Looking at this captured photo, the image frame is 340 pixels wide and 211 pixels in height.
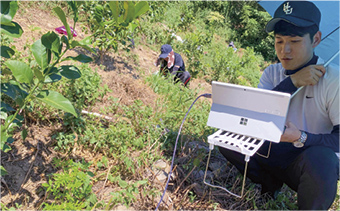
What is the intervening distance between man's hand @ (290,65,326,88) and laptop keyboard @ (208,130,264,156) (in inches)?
22.3

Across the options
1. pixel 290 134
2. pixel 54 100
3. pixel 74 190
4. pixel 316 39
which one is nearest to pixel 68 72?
pixel 54 100

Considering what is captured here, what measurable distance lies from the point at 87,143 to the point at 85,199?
645mm

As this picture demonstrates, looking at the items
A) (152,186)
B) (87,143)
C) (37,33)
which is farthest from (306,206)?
(37,33)

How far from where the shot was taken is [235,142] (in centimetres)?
159

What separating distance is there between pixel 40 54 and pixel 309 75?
63.7 inches

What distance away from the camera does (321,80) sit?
76.9 inches

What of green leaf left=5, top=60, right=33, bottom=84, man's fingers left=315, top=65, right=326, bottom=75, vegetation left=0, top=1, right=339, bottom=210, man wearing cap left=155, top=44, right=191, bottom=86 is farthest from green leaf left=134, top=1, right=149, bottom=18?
man wearing cap left=155, top=44, right=191, bottom=86

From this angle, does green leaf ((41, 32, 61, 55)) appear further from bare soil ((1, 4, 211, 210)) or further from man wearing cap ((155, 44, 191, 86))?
man wearing cap ((155, 44, 191, 86))

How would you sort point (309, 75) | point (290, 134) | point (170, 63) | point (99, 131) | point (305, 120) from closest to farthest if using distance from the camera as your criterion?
1. point (290, 134)
2. point (309, 75)
3. point (305, 120)
4. point (99, 131)
5. point (170, 63)

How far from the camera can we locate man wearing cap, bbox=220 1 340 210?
A: 1.74 metres

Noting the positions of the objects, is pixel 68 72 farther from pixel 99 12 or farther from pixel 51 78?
pixel 99 12

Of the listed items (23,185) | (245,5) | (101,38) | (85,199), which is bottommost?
(23,185)

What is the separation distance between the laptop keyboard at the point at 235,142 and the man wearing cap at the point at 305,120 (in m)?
0.29

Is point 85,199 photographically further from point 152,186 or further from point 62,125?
point 62,125
